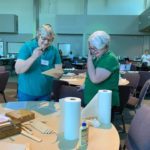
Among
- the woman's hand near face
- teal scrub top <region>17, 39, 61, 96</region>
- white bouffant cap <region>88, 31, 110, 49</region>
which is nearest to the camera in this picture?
white bouffant cap <region>88, 31, 110, 49</region>

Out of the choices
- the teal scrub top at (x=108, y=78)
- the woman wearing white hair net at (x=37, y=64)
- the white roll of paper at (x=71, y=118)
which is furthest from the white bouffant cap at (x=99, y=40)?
the white roll of paper at (x=71, y=118)

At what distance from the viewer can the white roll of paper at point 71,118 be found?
1.22 metres

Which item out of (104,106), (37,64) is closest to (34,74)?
(37,64)

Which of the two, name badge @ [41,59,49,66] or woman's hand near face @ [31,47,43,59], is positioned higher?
woman's hand near face @ [31,47,43,59]

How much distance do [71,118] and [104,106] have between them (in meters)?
0.33

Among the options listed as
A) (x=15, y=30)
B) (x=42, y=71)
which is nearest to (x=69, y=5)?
(x=15, y=30)

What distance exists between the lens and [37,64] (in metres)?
2.09

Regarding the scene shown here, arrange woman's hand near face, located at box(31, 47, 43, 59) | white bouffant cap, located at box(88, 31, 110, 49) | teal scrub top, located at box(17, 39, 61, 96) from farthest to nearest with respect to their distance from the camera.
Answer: teal scrub top, located at box(17, 39, 61, 96) < woman's hand near face, located at box(31, 47, 43, 59) < white bouffant cap, located at box(88, 31, 110, 49)

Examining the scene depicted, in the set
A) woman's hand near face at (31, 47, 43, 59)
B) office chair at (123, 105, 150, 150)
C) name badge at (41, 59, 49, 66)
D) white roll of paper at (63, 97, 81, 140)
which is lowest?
office chair at (123, 105, 150, 150)

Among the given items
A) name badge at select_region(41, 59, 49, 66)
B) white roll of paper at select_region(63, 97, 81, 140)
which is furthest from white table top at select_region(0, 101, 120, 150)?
name badge at select_region(41, 59, 49, 66)

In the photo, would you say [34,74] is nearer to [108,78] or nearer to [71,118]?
[108,78]

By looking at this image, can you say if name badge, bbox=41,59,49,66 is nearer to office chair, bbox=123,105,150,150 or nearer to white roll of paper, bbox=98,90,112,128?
white roll of paper, bbox=98,90,112,128

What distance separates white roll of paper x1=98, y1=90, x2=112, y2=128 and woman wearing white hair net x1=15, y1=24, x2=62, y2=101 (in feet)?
2.47

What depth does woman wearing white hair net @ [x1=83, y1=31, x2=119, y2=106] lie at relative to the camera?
186 centimetres
